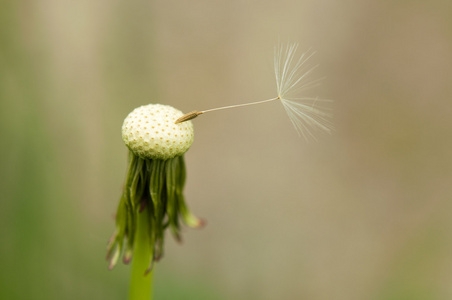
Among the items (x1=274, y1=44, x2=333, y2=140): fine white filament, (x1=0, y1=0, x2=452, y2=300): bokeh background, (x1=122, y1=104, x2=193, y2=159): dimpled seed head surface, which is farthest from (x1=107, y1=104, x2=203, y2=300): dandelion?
(x1=0, y1=0, x2=452, y2=300): bokeh background

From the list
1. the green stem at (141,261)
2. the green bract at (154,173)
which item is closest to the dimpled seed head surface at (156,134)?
the green bract at (154,173)

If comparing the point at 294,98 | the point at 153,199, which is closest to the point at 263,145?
the point at 294,98

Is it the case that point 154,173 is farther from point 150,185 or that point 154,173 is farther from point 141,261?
point 141,261

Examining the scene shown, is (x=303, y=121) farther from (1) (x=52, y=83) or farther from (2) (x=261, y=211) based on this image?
(2) (x=261, y=211)

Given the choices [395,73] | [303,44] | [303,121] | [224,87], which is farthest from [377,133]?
[303,121]

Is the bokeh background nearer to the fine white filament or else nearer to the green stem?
the green stem

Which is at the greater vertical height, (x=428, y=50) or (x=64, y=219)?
(x=428, y=50)
